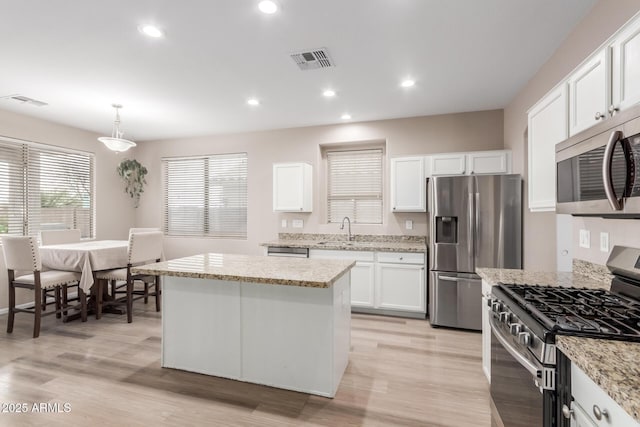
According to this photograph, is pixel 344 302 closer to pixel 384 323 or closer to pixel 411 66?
pixel 384 323

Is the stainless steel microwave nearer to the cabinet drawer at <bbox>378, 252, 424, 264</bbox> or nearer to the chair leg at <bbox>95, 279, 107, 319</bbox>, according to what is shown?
the cabinet drawer at <bbox>378, 252, 424, 264</bbox>

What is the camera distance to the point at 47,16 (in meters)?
2.13

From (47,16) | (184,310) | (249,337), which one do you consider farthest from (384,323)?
(47,16)

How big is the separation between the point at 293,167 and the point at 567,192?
3.43m

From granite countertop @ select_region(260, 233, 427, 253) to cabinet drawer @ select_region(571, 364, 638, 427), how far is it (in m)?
2.77

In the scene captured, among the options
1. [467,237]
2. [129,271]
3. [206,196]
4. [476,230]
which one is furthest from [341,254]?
[206,196]

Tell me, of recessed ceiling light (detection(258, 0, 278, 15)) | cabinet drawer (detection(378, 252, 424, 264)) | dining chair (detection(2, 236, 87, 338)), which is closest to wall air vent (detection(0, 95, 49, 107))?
dining chair (detection(2, 236, 87, 338))

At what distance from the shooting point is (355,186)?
4.82m

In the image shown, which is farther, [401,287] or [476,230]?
[401,287]

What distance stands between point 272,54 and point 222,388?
2683 millimetres

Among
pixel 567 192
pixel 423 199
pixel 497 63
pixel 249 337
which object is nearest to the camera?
pixel 567 192

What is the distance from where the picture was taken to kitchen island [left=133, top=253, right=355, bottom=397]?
218 cm

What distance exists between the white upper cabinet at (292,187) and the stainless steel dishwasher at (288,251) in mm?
637

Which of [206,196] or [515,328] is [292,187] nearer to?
[206,196]
